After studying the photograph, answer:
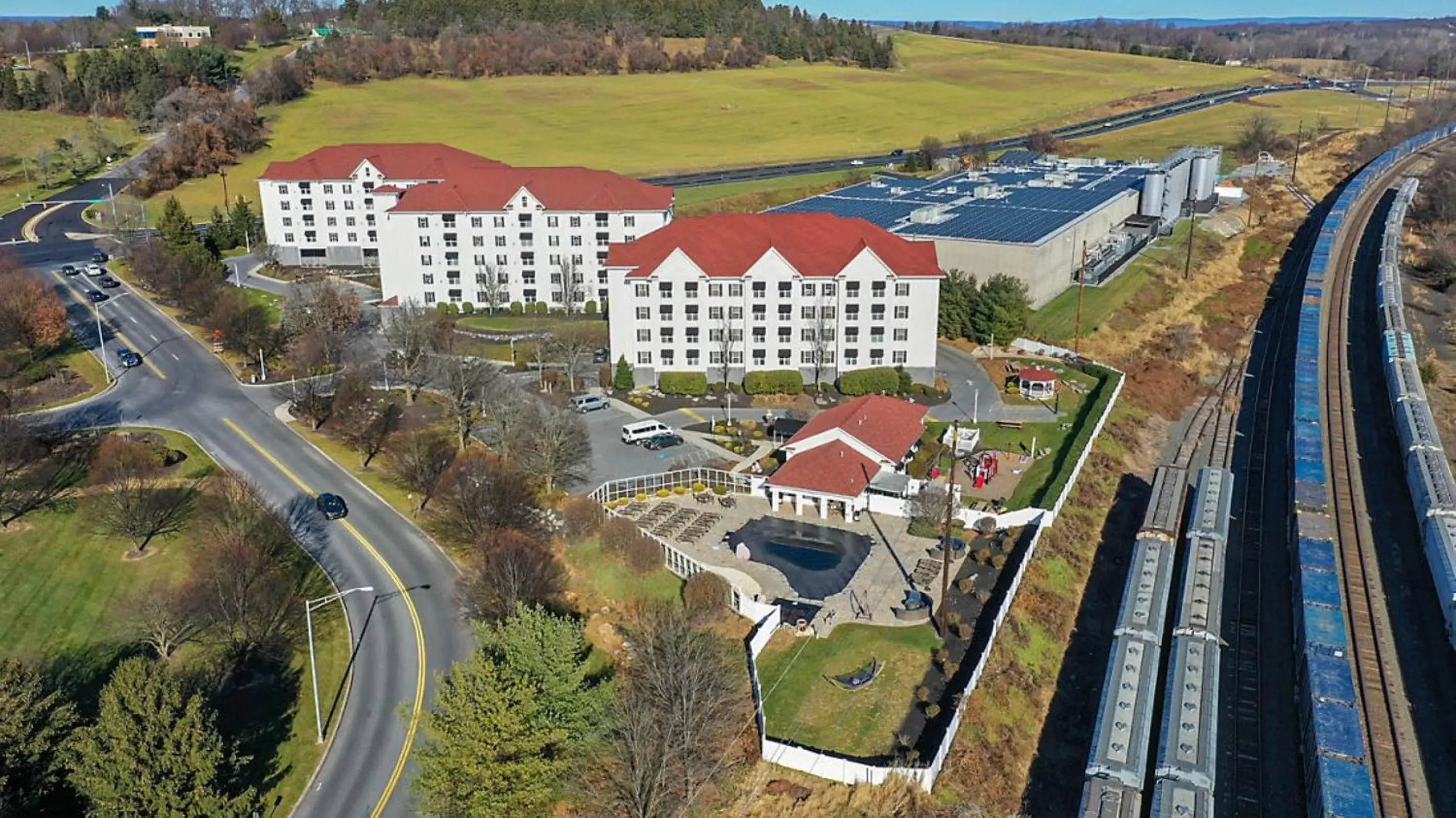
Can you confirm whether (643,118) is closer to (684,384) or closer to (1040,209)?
(1040,209)

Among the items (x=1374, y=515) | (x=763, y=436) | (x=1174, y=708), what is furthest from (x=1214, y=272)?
(x=1174, y=708)

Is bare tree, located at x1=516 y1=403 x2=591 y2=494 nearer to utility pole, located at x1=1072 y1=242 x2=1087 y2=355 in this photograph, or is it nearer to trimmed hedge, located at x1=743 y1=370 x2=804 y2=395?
trimmed hedge, located at x1=743 y1=370 x2=804 y2=395

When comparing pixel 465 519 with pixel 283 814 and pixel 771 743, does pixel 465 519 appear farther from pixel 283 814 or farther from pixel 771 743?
pixel 771 743

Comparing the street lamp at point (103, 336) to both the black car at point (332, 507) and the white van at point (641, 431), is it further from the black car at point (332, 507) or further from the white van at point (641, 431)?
the white van at point (641, 431)

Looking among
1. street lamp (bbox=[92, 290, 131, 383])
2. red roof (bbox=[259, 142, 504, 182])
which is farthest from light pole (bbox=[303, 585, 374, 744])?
red roof (bbox=[259, 142, 504, 182])

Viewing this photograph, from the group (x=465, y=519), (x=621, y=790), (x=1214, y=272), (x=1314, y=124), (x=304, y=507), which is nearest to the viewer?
(x=621, y=790)

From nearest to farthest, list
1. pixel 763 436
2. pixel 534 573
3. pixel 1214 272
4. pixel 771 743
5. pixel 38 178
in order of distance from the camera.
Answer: pixel 771 743
pixel 534 573
pixel 763 436
pixel 1214 272
pixel 38 178

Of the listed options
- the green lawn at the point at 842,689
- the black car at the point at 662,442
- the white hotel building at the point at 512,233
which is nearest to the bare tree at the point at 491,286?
the white hotel building at the point at 512,233

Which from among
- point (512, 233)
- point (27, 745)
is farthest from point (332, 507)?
point (512, 233)
